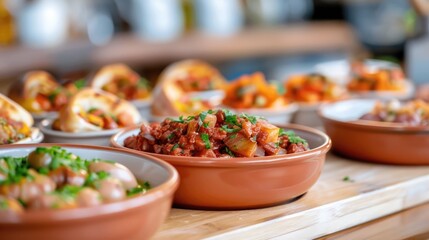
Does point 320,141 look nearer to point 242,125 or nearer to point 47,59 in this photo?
point 242,125

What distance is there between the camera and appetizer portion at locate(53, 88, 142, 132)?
2.45m

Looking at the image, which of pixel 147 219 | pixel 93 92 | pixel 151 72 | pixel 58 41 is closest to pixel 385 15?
pixel 151 72

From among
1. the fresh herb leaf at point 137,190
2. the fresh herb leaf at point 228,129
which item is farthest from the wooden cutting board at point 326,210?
the fresh herb leaf at point 228,129

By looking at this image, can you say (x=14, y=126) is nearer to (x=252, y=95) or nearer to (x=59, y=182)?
(x=59, y=182)

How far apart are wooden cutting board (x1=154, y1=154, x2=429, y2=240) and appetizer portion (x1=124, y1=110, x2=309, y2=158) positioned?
6.8 inches

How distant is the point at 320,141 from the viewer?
7.33 feet

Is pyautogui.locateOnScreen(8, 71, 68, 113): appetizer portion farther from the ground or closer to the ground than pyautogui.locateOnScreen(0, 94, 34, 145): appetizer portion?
closer to the ground

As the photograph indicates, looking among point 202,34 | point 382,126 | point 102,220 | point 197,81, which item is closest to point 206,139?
point 102,220

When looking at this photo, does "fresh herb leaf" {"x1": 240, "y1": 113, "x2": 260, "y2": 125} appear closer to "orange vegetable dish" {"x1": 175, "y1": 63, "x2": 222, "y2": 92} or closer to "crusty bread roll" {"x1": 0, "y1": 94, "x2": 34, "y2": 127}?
"crusty bread roll" {"x1": 0, "y1": 94, "x2": 34, "y2": 127}

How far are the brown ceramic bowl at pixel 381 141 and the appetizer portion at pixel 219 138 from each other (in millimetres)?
596

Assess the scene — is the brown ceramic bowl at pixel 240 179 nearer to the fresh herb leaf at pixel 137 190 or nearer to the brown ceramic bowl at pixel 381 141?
the fresh herb leaf at pixel 137 190

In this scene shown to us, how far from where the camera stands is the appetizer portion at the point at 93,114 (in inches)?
96.3

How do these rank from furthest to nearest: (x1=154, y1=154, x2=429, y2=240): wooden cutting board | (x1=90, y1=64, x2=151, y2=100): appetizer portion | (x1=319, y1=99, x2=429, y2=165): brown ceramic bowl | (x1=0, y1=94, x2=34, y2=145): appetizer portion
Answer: (x1=90, y1=64, x2=151, y2=100): appetizer portion
(x1=319, y1=99, x2=429, y2=165): brown ceramic bowl
(x1=0, y1=94, x2=34, y2=145): appetizer portion
(x1=154, y1=154, x2=429, y2=240): wooden cutting board

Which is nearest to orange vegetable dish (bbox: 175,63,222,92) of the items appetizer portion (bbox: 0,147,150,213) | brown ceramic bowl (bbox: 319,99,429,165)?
brown ceramic bowl (bbox: 319,99,429,165)
